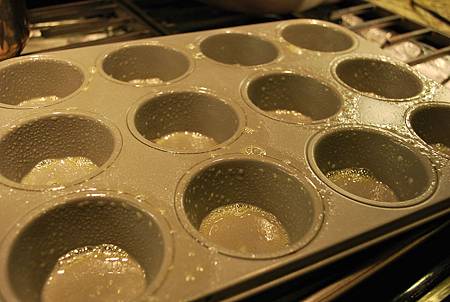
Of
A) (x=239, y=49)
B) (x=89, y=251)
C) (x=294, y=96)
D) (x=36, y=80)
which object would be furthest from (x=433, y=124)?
(x=36, y=80)

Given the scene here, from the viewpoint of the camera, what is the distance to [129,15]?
6.12 ft

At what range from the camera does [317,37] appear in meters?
1.78

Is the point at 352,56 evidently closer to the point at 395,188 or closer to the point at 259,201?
the point at 395,188

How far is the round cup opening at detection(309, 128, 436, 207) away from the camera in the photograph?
120 cm

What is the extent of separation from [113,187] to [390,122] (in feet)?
2.61

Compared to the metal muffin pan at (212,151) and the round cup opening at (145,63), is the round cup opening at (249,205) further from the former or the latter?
the round cup opening at (145,63)

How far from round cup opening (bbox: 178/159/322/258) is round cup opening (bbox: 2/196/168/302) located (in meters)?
0.14

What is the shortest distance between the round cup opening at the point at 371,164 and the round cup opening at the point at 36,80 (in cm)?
77

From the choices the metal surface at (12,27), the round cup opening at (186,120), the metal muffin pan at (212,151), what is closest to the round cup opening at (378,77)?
the metal muffin pan at (212,151)

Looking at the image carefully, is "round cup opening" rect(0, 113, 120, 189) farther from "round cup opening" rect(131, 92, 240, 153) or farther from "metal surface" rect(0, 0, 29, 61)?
"metal surface" rect(0, 0, 29, 61)

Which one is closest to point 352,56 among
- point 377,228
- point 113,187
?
point 377,228

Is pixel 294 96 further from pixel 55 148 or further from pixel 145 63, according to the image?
pixel 55 148

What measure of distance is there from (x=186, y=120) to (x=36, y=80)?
1.59ft

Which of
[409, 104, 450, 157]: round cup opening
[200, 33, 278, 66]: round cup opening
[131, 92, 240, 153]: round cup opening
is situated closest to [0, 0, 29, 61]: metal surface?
Result: [131, 92, 240, 153]: round cup opening
